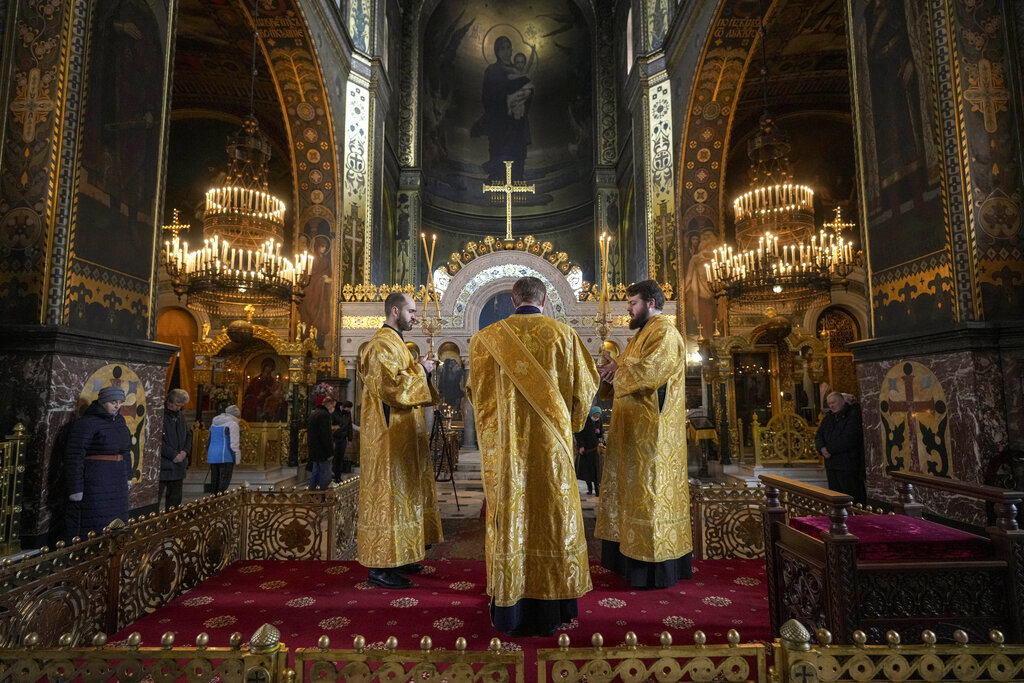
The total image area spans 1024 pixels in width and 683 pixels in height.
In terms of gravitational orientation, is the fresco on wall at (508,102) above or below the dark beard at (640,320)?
above

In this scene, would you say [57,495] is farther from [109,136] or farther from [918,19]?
[918,19]

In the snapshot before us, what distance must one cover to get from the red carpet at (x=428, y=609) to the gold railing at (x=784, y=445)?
598 centimetres

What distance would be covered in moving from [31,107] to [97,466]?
2.93 m

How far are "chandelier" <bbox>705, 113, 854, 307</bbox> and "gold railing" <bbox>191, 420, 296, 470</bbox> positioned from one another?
8460 millimetres

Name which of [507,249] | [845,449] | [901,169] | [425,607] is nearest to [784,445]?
[845,449]

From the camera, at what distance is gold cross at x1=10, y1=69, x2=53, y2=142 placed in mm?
4633

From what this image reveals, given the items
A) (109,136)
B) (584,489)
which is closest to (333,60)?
(109,136)

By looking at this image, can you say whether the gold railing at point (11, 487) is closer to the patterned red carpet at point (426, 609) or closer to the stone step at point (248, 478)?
the patterned red carpet at point (426, 609)

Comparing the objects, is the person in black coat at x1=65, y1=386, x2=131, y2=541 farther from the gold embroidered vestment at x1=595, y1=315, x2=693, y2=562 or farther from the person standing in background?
the gold embroidered vestment at x1=595, y1=315, x2=693, y2=562

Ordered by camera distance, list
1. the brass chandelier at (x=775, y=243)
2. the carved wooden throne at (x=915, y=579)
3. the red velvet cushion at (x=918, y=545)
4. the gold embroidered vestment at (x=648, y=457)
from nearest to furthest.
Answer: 1. the carved wooden throne at (x=915, y=579)
2. the red velvet cushion at (x=918, y=545)
3. the gold embroidered vestment at (x=648, y=457)
4. the brass chandelier at (x=775, y=243)

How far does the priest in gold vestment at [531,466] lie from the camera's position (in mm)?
2801

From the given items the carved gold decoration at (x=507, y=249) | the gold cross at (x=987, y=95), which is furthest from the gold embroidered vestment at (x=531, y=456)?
the carved gold decoration at (x=507, y=249)

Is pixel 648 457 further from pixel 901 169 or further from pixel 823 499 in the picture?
pixel 901 169

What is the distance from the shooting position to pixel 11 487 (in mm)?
4137
